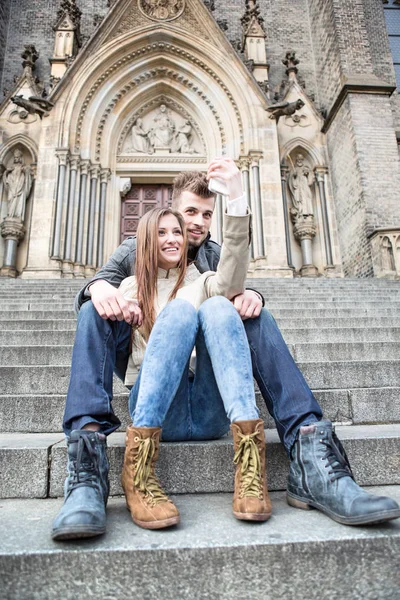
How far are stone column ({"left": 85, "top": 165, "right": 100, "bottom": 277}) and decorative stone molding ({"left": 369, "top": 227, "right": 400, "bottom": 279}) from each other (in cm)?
578

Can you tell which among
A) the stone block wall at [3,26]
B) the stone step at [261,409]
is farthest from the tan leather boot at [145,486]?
the stone block wall at [3,26]

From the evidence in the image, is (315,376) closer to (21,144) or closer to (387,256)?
(387,256)

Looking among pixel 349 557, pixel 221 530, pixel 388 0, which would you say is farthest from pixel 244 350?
pixel 388 0

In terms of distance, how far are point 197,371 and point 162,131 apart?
9.77 meters

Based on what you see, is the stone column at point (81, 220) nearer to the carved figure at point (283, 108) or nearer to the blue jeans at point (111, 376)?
the carved figure at point (283, 108)

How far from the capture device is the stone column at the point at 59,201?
331 inches

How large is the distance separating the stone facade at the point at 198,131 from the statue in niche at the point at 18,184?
208 mm

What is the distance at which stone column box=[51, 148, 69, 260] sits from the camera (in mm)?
8406

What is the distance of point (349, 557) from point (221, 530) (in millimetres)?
348

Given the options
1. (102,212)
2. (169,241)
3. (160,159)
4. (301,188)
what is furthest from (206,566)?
(160,159)

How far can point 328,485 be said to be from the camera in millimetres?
1332

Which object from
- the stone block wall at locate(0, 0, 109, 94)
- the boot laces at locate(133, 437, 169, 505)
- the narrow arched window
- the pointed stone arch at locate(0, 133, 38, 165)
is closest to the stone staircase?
the boot laces at locate(133, 437, 169, 505)

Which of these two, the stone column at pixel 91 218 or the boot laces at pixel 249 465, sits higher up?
the stone column at pixel 91 218

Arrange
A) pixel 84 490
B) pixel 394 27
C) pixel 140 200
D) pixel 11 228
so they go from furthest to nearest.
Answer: pixel 394 27 → pixel 140 200 → pixel 11 228 → pixel 84 490
